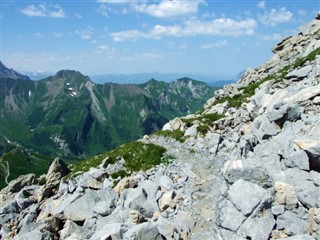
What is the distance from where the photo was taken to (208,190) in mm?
26609

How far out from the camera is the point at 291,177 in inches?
782

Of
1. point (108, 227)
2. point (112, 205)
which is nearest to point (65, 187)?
point (112, 205)

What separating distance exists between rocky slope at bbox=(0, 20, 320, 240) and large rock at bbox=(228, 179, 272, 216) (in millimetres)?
50

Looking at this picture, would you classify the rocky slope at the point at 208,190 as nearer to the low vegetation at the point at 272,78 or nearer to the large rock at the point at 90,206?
the large rock at the point at 90,206

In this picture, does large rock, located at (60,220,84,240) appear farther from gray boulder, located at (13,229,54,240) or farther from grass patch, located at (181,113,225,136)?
grass patch, located at (181,113,225,136)

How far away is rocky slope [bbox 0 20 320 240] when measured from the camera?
18.9m

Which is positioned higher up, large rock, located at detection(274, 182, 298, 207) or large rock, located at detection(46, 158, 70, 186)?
large rock, located at detection(274, 182, 298, 207)

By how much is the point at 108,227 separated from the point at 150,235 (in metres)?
2.90

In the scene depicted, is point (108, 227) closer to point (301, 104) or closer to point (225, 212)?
point (225, 212)

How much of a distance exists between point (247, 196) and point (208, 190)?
24.3 feet

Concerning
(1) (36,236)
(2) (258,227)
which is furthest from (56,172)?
(2) (258,227)

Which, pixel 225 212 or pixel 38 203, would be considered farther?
pixel 38 203

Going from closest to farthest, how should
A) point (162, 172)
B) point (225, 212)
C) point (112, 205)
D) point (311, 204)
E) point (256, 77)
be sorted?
point (311, 204)
point (225, 212)
point (112, 205)
point (162, 172)
point (256, 77)

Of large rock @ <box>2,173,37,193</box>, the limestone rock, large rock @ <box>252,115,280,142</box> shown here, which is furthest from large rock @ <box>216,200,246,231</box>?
large rock @ <box>2,173,37,193</box>
